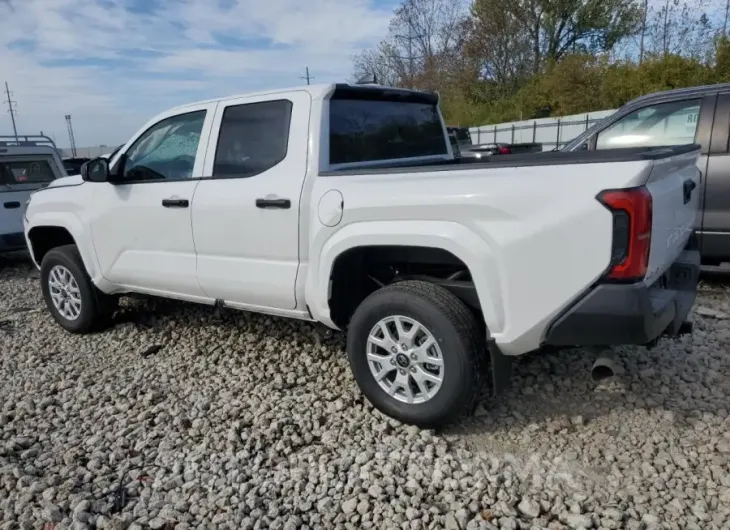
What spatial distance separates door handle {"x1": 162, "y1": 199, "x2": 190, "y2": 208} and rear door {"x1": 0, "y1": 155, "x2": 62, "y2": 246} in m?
5.25

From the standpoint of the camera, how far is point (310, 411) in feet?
11.9

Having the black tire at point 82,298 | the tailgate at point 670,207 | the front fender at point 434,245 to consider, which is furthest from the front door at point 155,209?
the tailgate at point 670,207

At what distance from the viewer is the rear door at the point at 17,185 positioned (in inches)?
324

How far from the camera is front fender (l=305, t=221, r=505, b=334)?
2885 millimetres

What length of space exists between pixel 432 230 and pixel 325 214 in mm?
693

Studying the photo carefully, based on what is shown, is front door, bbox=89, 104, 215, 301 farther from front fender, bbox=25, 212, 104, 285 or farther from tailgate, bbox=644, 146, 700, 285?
tailgate, bbox=644, 146, 700, 285

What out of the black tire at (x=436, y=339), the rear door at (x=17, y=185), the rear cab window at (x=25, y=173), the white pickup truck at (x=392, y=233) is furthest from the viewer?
the rear cab window at (x=25, y=173)

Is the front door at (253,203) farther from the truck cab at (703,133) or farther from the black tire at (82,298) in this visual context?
the truck cab at (703,133)

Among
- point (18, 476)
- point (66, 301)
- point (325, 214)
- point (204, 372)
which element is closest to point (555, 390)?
point (325, 214)

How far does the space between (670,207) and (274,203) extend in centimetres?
215

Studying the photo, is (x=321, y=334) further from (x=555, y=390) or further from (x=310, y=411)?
(x=555, y=390)

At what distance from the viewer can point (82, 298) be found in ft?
16.8

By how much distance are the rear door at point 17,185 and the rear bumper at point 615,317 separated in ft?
25.9

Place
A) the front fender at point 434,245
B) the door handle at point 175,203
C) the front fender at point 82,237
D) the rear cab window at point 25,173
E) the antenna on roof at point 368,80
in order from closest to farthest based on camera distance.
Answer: the front fender at point 434,245
the door handle at point 175,203
the antenna on roof at point 368,80
the front fender at point 82,237
the rear cab window at point 25,173
